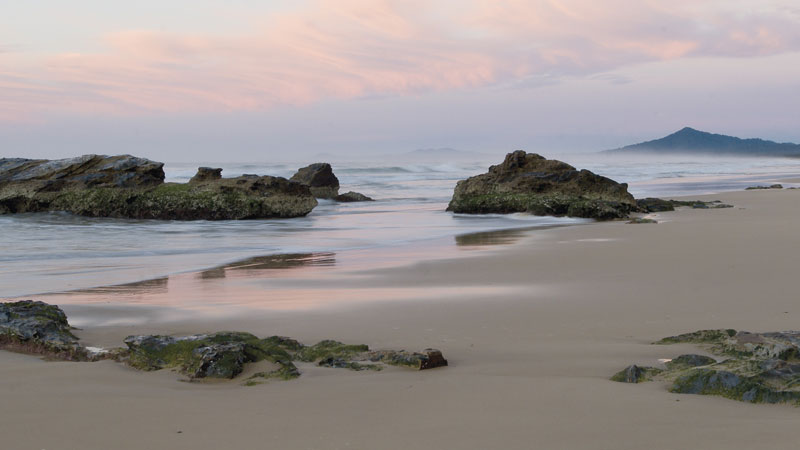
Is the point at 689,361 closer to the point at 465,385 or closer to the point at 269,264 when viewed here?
the point at 465,385

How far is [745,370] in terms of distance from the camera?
3594 mm

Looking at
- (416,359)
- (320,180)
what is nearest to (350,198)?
(320,180)

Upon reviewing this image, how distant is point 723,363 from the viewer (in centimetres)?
381

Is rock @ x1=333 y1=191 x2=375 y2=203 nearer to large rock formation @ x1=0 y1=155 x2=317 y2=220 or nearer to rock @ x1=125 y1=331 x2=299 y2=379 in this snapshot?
large rock formation @ x1=0 y1=155 x2=317 y2=220

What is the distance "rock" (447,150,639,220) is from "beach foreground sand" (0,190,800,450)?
9.76 m

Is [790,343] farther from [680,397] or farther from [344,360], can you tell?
[344,360]

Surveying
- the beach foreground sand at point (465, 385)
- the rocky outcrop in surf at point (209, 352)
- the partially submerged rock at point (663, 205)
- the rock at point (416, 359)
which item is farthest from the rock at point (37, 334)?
the partially submerged rock at point (663, 205)

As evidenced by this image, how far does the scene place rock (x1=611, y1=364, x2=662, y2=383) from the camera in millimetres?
3756

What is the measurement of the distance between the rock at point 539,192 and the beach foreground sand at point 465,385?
32.0ft

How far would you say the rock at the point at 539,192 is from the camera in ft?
58.7

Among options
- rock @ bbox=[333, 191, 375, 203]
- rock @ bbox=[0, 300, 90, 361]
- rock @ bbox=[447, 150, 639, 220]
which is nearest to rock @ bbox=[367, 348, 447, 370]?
rock @ bbox=[0, 300, 90, 361]

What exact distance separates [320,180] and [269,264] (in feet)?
53.0

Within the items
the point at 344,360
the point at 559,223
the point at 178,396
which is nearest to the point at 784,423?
the point at 344,360

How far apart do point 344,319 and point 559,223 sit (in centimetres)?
1118
